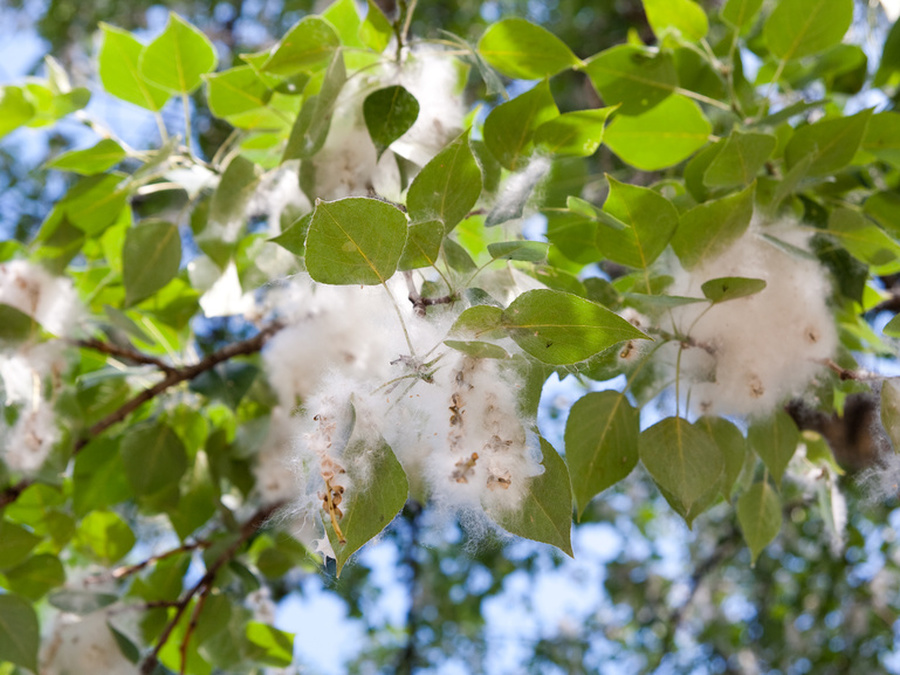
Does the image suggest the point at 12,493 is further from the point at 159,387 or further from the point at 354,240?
the point at 354,240

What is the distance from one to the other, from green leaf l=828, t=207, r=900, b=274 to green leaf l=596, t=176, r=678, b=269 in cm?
29

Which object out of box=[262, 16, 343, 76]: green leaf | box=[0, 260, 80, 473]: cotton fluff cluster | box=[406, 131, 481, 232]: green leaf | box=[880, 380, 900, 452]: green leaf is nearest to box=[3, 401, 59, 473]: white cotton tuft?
box=[0, 260, 80, 473]: cotton fluff cluster

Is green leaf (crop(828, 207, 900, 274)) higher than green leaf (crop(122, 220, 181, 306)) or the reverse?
higher

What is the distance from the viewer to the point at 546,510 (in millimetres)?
664

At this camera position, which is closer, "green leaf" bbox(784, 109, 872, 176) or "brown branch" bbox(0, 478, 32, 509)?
"green leaf" bbox(784, 109, 872, 176)

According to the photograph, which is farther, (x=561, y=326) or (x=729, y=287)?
(x=729, y=287)

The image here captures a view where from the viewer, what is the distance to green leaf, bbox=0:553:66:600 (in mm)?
1281

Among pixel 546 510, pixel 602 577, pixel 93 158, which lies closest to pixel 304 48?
pixel 93 158

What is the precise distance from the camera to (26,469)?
1.11 m

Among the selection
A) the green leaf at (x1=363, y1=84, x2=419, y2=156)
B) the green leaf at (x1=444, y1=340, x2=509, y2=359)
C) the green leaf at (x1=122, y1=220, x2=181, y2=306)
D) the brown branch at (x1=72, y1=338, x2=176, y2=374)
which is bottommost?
the brown branch at (x1=72, y1=338, x2=176, y2=374)

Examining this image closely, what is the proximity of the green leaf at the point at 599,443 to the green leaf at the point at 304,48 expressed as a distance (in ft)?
1.66

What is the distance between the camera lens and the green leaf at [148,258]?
3.52 feet

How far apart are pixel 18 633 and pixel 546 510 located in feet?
2.90

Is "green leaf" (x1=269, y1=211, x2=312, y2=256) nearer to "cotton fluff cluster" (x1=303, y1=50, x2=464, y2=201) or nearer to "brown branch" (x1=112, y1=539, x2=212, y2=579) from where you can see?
"cotton fluff cluster" (x1=303, y1=50, x2=464, y2=201)
